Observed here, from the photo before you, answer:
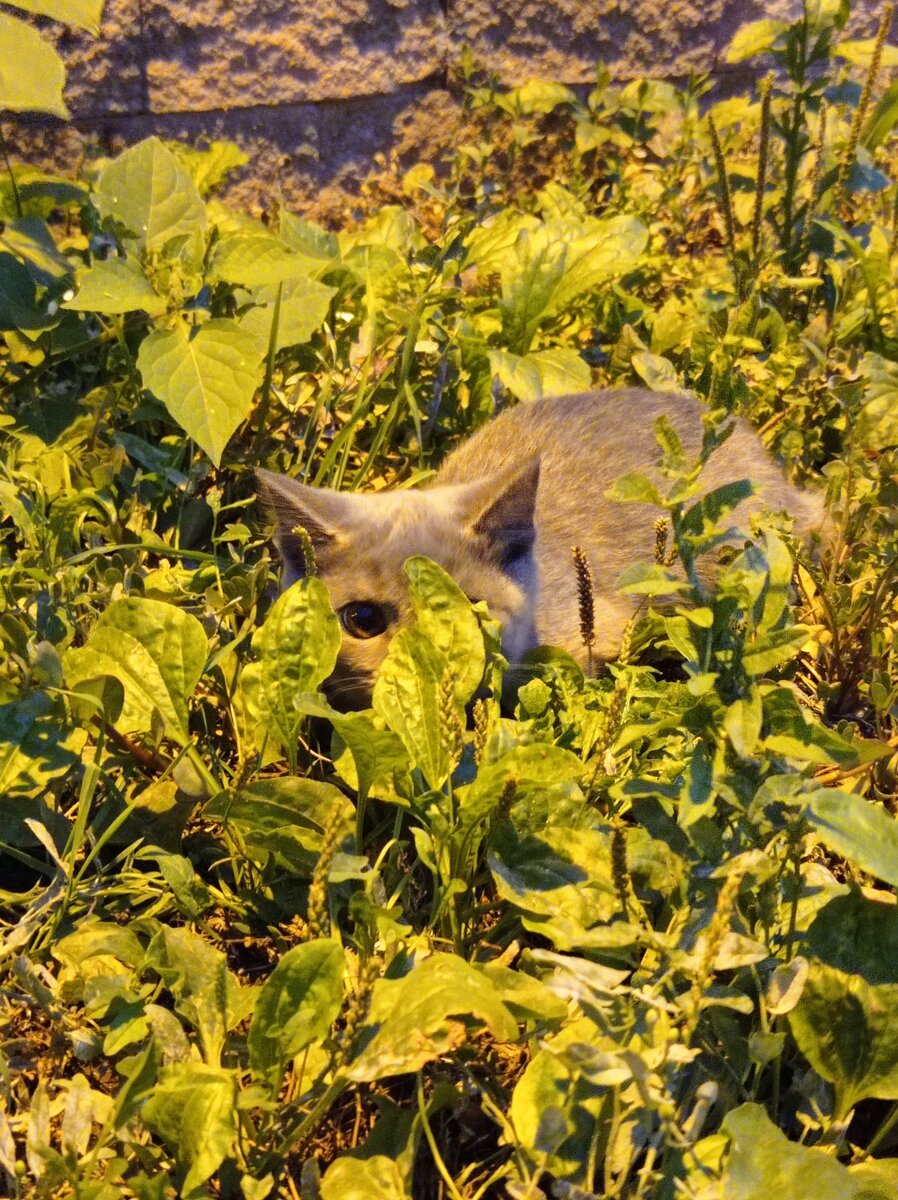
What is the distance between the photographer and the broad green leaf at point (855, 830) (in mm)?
1377

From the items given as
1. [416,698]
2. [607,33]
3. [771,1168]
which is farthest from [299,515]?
[607,33]

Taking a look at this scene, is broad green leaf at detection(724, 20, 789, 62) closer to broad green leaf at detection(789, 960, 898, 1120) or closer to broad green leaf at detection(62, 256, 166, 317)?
broad green leaf at detection(62, 256, 166, 317)

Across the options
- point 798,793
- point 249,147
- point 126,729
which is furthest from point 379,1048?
point 249,147

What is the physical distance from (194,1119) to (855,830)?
2.82 ft

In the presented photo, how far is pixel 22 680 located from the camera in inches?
70.3

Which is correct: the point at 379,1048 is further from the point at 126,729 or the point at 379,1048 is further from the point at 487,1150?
the point at 126,729

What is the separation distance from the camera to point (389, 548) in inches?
88.6

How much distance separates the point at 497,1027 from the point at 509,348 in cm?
202

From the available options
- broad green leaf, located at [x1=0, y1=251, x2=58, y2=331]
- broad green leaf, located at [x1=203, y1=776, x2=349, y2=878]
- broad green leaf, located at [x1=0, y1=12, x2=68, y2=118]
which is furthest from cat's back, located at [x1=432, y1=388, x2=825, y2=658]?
broad green leaf, located at [x1=0, y1=12, x2=68, y2=118]

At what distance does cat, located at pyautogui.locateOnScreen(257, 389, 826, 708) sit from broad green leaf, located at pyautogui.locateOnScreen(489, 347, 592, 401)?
0.05 meters

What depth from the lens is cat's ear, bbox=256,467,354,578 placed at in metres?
2.20

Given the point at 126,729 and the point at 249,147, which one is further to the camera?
the point at 249,147

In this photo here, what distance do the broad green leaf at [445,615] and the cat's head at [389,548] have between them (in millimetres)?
329

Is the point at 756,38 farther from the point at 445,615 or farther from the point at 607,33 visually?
the point at 445,615
